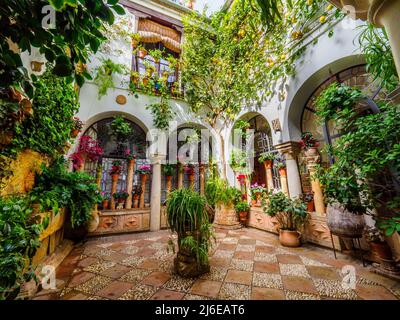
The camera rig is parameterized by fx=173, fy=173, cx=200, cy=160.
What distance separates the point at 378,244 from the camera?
6.87 feet

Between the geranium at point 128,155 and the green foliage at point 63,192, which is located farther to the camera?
the geranium at point 128,155

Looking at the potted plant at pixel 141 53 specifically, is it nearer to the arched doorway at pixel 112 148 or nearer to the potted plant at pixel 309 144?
the arched doorway at pixel 112 148

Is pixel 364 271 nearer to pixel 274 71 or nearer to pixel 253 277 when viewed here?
pixel 253 277

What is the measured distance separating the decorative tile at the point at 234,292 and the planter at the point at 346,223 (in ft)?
4.97

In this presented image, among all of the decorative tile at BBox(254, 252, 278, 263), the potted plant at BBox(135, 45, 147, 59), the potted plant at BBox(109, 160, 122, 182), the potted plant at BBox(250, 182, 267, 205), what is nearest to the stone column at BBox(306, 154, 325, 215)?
the potted plant at BBox(250, 182, 267, 205)

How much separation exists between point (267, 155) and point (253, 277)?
2.74 m

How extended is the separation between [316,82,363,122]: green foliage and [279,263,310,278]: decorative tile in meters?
1.97

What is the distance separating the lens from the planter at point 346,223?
2256 millimetres

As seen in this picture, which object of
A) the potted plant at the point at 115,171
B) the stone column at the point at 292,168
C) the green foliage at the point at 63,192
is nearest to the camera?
the green foliage at the point at 63,192

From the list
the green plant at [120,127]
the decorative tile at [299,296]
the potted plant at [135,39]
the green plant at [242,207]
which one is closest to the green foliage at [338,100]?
the decorative tile at [299,296]

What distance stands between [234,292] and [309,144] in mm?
2780

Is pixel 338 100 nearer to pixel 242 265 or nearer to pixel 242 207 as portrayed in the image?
pixel 242 265

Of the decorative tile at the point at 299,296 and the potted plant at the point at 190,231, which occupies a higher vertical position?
the potted plant at the point at 190,231
